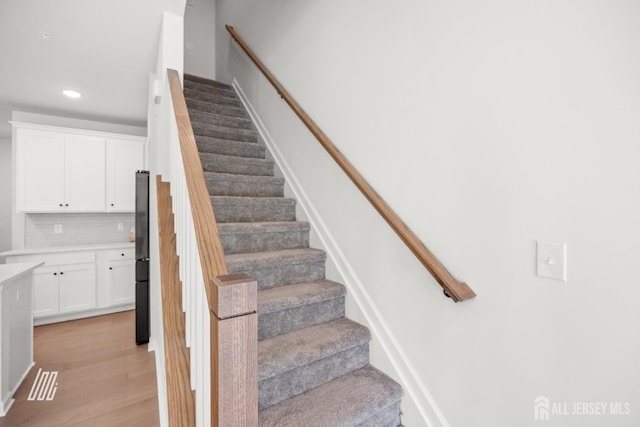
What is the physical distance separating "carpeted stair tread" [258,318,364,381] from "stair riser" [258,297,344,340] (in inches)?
1.3

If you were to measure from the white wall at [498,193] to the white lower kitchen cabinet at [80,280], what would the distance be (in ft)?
11.5

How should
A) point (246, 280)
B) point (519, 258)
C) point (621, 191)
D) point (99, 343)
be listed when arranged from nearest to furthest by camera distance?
point (246, 280) → point (621, 191) → point (519, 258) → point (99, 343)

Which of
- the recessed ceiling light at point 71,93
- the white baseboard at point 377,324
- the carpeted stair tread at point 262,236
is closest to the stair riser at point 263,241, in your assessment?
the carpeted stair tread at point 262,236

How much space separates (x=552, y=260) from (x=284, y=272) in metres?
1.43

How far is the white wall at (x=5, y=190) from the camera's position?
5094mm

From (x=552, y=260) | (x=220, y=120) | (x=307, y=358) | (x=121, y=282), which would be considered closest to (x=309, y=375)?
(x=307, y=358)

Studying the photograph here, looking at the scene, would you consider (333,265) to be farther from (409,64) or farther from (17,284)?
(17,284)

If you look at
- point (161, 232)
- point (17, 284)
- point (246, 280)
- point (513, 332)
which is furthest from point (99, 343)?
point (513, 332)

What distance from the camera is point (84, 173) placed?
3.91 m

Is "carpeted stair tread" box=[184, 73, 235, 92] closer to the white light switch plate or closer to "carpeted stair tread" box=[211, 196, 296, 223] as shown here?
"carpeted stair tread" box=[211, 196, 296, 223]

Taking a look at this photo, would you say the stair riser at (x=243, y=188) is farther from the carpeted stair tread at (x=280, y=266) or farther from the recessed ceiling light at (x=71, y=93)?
the recessed ceiling light at (x=71, y=93)

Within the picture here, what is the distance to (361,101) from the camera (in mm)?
1890

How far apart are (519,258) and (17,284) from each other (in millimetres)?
3358

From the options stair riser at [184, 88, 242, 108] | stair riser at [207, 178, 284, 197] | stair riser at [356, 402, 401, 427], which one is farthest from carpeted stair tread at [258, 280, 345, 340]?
stair riser at [184, 88, 242, 108]
